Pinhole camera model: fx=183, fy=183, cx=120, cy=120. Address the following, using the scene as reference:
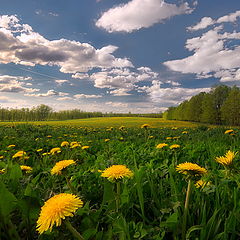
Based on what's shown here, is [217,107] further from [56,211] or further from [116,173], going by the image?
[56,211]

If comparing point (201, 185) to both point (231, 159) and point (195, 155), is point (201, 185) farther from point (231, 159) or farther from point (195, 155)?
point (195, 155)

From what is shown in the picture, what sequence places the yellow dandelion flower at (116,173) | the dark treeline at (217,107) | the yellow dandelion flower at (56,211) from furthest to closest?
the dark treeline at (217,107)
the yellow dandelion flower at (116,173)
the yellow dandelion flower at (56,211)

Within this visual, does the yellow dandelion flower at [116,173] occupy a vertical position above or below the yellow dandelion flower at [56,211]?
above

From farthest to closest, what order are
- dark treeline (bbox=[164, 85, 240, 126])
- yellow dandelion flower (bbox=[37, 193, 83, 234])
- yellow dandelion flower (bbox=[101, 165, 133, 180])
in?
dark treeline (bbox=[164, 85, 240, 126]), yellow dandelion flower (bbox=[101, 165, 133, 180]), yellow dandelion flower (bbox=[37, 193, 83, 234])

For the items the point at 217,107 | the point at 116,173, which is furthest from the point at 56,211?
the point at 217,107

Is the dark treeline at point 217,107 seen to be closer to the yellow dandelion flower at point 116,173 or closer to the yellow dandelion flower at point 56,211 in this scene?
the yellow dandelion flower at point 116,173

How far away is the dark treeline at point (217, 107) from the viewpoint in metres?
35.5

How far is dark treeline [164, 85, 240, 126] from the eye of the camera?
3547 cm

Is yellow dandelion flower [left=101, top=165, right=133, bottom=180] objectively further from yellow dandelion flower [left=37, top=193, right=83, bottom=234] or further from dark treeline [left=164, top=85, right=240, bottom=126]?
dark treeline [left=164, top=85, right=240, bottom=126]

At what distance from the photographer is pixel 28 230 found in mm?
1092

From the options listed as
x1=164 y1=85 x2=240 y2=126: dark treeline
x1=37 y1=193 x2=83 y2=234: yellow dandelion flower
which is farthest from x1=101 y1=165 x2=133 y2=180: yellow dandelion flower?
x1=164 y1=85 x2=240 y2=126: dark treeline

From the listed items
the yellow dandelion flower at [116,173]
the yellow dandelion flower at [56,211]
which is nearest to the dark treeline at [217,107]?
the yellow dandelion flower at [116,173]

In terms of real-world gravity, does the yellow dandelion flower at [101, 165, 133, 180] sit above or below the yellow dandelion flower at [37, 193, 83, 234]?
above

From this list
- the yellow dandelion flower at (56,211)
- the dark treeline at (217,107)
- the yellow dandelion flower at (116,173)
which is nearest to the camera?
the yellow dandelion flower at (56,211)
